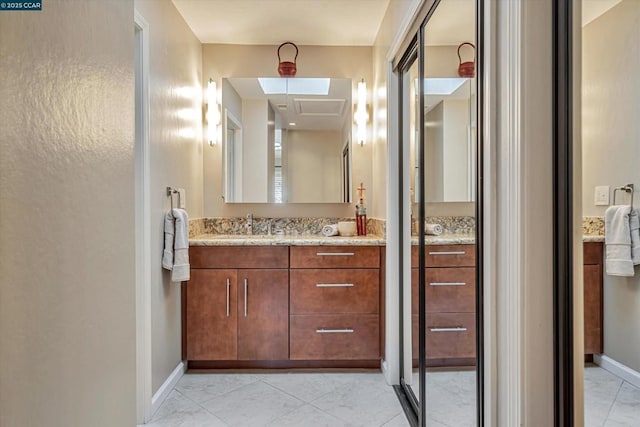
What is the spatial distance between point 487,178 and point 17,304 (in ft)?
3.64

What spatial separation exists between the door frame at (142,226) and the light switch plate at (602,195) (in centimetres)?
195

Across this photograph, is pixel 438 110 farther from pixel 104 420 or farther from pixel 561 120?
pixel 104 420

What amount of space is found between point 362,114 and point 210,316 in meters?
1.92

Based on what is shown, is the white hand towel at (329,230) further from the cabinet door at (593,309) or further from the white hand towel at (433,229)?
the cabinet door at (593,309)

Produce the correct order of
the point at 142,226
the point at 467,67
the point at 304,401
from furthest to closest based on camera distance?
the point at 304,401 → the point at 142,226 → the point at 467,67

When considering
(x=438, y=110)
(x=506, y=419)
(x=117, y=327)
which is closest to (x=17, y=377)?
(x=117, y=327)

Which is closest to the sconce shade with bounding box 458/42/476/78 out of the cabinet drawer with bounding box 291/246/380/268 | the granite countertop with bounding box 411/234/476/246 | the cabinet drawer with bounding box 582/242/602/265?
the granite countertop with bounding box 411/234/476/246

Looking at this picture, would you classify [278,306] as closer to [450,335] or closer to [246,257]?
[246,257]

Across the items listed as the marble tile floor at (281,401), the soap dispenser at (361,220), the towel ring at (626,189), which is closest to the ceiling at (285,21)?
the soap dispenser at (361,220)

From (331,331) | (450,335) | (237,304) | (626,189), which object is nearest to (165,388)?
A: (237,304)

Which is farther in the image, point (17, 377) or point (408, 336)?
point (408, 336)

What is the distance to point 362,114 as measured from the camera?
10.5 ft

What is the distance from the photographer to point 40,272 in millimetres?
647

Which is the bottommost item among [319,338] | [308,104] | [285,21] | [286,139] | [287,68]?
[319,338]
